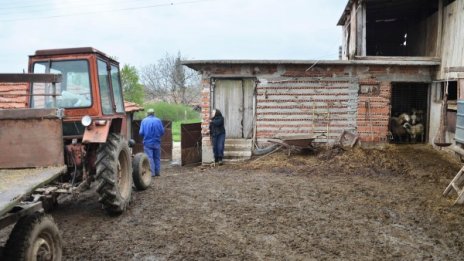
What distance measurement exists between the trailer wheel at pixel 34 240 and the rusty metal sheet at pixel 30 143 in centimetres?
134

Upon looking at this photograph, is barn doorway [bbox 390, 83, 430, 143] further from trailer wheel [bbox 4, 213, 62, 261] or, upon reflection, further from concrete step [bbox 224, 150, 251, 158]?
trailer wheel [bbox 4, 213, 62, 261]

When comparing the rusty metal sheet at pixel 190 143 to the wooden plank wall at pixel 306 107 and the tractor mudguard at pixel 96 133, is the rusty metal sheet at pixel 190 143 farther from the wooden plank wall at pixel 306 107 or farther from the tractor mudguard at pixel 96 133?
the tractor mudguard at pixel 96 133

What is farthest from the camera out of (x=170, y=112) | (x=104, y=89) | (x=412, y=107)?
(x=170, y=112)

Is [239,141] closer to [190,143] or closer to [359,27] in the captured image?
[190,143]

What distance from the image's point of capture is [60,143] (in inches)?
A: 197

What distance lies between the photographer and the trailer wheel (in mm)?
3361

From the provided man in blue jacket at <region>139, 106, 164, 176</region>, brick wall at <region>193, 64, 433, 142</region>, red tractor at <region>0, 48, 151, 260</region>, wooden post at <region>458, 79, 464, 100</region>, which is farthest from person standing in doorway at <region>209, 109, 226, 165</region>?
wooden post at <region>458, 79, 464, 100</region>

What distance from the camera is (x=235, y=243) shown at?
5.16 m

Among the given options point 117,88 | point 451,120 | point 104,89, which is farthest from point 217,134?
point 451,120

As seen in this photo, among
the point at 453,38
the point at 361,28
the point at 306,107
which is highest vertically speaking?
the point at 361,28

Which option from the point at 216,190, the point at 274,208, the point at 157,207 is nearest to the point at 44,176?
the point at 157,207

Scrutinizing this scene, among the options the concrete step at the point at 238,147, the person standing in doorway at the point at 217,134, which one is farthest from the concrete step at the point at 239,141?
the person standing in doorway at the point at 217,134

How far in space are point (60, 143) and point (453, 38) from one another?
10.2 m

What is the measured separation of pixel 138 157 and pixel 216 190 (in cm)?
168
